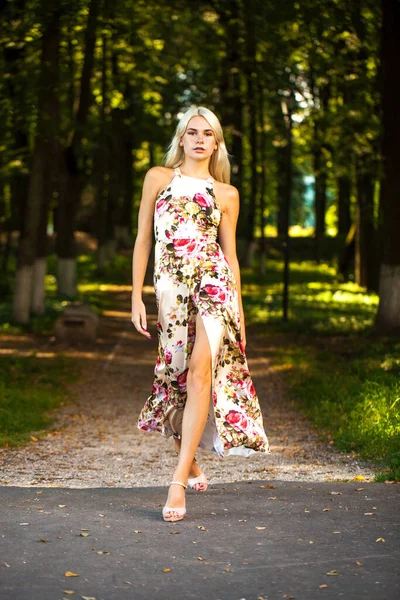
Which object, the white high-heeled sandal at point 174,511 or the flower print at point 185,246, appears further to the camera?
the flower print at point 185,246

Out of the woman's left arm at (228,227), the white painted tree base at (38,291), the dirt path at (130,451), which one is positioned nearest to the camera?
the woman's left arm at (228,227)

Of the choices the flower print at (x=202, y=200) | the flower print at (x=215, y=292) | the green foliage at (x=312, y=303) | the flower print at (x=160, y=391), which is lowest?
the green foliage at (x=312, y=303)

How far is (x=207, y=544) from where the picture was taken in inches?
207

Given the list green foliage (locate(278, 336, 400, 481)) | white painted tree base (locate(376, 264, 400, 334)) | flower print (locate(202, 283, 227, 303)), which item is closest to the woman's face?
flower print (locate(202, 283, 227, 303))

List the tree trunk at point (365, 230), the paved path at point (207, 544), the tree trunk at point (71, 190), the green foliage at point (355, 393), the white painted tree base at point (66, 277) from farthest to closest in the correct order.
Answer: the tree trunk at point (365, 230) < the white painted tree base at point (66, 277) < the tree trunk at point (71, 190) < the green foliage at point (355, 393) < the paved path at point (207, 544)

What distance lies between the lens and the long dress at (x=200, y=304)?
6.24m

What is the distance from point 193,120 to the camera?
21.2 ft

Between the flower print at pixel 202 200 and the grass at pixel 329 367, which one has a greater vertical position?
the flower print at pixel 202 200

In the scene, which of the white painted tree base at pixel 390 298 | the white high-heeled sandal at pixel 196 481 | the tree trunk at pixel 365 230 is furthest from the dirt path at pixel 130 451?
the tree trunk at pixel 365 230

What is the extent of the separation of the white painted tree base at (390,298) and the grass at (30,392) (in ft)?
17.0

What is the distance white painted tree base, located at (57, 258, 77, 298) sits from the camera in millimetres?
28344

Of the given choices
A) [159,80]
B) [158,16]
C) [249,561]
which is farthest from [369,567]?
[159,80]

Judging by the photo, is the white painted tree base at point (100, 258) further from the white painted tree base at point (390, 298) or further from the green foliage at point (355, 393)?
the white painted tree base at point (390, 298)

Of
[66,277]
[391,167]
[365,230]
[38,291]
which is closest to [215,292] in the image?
[391,167]
